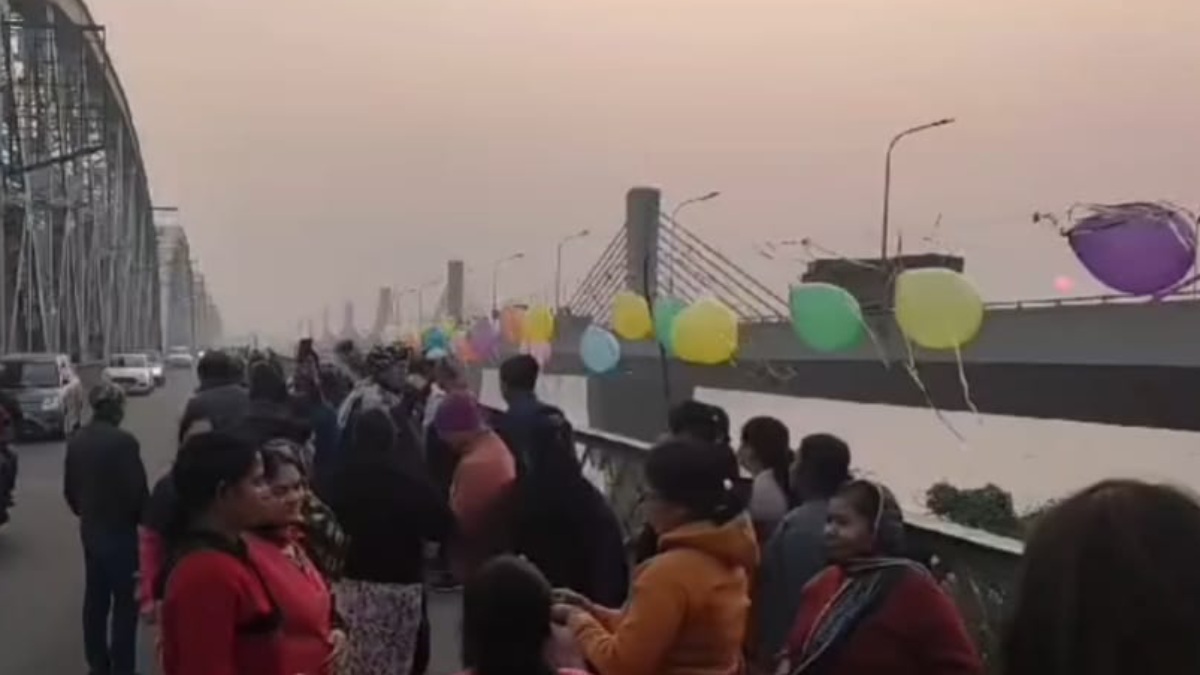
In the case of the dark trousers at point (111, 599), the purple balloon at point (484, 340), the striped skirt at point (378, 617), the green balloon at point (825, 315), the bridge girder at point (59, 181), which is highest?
the bridge girder at point (59, 181)

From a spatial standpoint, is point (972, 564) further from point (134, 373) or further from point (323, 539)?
point (134, 373)

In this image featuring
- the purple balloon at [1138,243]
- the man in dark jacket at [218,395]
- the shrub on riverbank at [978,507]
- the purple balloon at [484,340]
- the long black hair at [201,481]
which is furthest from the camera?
the purple balloon at [484,340]

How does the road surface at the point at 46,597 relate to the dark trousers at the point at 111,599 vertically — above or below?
below

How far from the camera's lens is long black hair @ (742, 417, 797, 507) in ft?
19.2

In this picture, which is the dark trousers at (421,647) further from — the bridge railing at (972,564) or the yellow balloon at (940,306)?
the yellow balloon at (940,306)

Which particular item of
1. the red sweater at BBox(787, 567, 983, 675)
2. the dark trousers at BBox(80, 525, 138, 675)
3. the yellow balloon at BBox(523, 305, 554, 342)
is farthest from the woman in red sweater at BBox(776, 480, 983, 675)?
the yellow balloon at BBox(523, 305, 554, 342)

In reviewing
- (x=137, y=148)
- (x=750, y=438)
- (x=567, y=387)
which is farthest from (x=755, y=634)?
(x=137, y=148)

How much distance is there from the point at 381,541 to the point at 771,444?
146cm

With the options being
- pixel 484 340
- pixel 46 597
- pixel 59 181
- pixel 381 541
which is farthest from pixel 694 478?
pixel 59 181

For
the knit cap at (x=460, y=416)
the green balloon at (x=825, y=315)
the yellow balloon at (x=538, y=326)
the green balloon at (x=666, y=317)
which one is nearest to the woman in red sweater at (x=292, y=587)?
the knit cap at (x=460, y=416)

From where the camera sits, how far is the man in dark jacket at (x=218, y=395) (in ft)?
23.4

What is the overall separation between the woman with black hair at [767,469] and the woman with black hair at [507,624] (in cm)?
276

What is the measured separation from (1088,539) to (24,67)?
2334 inches

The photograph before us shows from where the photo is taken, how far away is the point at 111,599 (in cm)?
825
